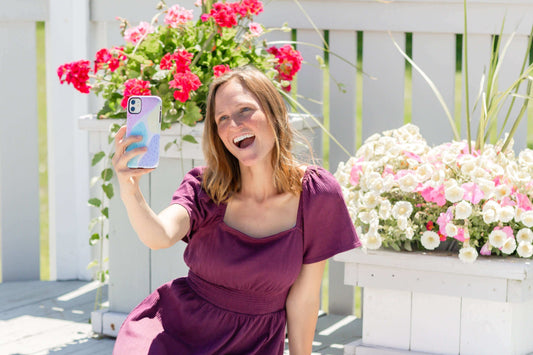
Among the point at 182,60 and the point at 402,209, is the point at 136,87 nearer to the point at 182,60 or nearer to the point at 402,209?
the point at 182,60

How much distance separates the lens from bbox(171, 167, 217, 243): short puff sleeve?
7.50 feet

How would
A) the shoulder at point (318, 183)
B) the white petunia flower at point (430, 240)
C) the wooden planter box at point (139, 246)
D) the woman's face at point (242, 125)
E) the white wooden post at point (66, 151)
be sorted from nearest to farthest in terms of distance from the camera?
the woman's face at point (242, 125)
the shoulder at point (318, 183)
the white petunia flower at point (430, 240)
the wooden planter box at point (139, 246)
the white wooden post at point (66, 151)

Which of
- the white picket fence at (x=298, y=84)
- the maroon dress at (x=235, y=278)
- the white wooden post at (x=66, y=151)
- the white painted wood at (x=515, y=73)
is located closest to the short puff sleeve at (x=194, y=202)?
the maroon dress at (x=235, y=278)

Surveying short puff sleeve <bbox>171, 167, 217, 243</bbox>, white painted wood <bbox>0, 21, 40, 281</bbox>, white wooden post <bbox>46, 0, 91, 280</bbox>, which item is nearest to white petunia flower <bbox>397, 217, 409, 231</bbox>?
short puff sleeve <bbox>171, 167, 217, 243</bbox>

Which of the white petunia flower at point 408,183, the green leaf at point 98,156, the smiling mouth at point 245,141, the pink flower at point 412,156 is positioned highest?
the smiling mouth at point 245,141

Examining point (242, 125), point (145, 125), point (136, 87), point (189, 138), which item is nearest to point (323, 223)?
point (242, 125)

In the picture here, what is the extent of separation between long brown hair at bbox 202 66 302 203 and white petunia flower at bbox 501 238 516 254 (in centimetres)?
70

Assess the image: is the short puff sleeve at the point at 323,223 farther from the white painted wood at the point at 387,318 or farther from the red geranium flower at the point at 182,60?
the red geranium flower at the point at 182,60

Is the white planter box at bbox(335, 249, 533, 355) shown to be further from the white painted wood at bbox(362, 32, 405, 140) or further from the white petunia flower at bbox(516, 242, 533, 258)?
the white painted wood at bbox(362, 32, 405, 140)

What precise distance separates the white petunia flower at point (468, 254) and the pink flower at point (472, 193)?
0.15 meters

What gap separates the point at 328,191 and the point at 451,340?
740 millimetres

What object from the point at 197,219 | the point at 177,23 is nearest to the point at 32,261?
the point at 177,23

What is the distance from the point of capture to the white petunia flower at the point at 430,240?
2615 millimetres

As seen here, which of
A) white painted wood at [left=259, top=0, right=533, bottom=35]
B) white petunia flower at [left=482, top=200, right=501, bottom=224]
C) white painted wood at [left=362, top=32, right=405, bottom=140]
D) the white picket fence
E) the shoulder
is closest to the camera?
the shoulder
